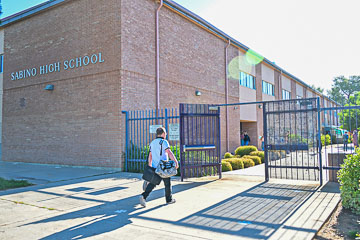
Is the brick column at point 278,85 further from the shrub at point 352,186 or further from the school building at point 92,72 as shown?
the shrub at point 352,186

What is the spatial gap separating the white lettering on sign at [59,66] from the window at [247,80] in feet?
41.1

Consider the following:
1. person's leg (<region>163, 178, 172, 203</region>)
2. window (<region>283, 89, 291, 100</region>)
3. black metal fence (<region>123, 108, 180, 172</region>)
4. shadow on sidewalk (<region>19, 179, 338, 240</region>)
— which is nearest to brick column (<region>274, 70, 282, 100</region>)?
window (<region>283, 89, 291, 100</region>)

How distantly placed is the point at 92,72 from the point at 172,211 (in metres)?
8.64

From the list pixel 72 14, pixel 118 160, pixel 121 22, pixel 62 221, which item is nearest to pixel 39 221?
pixel 62 221

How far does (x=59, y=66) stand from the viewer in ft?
45.8

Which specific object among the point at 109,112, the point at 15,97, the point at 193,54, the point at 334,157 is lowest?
the point at 334,157

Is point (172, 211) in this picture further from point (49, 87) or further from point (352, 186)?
point (49, 87)

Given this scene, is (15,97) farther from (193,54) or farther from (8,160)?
(193,54)

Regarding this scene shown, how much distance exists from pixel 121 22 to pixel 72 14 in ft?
9.97

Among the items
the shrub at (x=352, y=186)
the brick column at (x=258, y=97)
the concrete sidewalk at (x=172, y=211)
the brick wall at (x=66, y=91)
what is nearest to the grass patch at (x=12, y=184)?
the concrete sidewalk at (x=172, y=211)

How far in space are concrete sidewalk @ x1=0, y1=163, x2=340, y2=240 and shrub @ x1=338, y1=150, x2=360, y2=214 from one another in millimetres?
328

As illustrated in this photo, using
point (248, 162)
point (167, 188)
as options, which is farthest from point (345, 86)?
point (167, 188)

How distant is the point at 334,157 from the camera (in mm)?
8453

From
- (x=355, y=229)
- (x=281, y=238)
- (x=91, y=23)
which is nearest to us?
(x=281, y=238)
